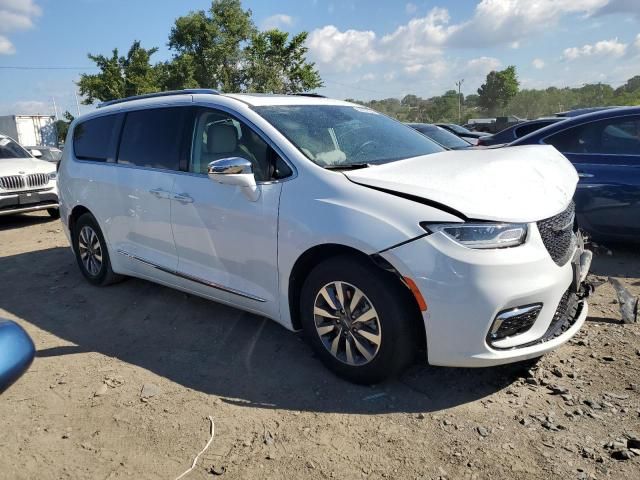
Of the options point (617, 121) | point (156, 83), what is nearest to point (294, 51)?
point (156, 83)

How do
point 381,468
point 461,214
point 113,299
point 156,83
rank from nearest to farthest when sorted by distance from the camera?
point 381,468 < point 461,214 < point 113,299 < point 156,83

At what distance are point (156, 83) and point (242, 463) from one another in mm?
38452

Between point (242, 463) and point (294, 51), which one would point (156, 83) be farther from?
point (242, 463)

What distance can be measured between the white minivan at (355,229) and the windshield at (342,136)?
0.05 ft


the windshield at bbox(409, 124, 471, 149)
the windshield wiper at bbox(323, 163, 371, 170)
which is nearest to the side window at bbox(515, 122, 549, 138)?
the windshield at bbox(409, 124, 471, 149)

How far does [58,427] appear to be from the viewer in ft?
9.50

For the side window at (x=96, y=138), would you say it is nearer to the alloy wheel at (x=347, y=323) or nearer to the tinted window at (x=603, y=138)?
the alloy wheel at (x=347, y=323)

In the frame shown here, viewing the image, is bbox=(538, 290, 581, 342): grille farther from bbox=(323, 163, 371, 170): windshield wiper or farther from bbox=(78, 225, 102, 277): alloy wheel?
bbox=(78, 225, 102, 277): alloy wheel

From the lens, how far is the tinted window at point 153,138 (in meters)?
4.10

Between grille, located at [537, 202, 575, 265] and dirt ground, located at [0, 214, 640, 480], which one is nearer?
dirt ground, located at [0, 214, 640, 480]

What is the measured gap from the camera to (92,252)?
5.21 metres

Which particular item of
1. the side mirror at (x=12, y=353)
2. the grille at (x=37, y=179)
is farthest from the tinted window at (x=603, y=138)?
the grille at (x=37, y=179)

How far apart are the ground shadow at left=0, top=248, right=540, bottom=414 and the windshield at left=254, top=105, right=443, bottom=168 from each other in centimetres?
138

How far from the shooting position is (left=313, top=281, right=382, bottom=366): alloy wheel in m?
2.93
